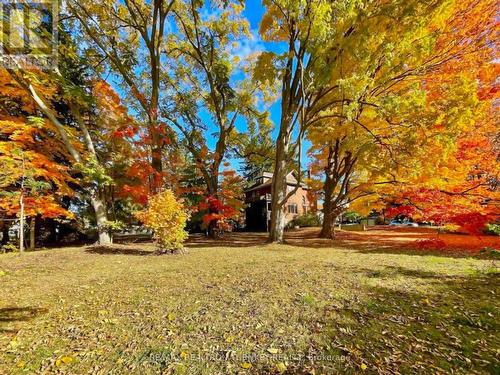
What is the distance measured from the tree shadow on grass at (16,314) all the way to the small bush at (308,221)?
2367 centimetres

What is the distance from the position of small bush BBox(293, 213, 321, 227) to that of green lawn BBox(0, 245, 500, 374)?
19.5 metres

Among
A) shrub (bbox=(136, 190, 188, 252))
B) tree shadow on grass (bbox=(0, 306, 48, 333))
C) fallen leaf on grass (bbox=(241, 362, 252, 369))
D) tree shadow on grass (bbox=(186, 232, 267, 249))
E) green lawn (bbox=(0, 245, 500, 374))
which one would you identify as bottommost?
tree shadow on grass (bbox=(186, 232, 267, 249))

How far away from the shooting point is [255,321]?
3246 millimetres

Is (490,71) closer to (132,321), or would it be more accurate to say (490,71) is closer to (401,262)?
(401,262)

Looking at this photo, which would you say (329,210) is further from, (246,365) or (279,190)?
(246,365)

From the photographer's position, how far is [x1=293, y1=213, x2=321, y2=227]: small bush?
983 inches

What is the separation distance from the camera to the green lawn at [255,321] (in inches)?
97.1

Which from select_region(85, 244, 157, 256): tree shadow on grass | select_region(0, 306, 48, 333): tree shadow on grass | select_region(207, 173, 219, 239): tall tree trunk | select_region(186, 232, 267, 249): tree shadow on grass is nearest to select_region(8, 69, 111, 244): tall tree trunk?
select_region(85, 244, 157, 256): tree shadow on grass

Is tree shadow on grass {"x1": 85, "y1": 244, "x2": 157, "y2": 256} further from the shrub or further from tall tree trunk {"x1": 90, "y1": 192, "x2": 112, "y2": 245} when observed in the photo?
tall tree trunk {"x1": 90, "y1": 192, "x2": 112, "y2": 245}

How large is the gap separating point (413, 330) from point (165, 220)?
7.39 meters

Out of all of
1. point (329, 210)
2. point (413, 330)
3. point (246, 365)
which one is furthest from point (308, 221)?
point (246, 365)

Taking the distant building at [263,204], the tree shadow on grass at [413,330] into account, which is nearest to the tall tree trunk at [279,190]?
the tree shadow on grass at [413,330]

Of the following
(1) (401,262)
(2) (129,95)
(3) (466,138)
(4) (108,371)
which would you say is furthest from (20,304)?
(3) (466,138)

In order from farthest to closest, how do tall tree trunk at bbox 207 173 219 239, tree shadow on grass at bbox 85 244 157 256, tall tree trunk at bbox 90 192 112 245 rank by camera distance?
tall tree trunk at bbox 207 173 219 239, tall tree trunk at bbox 90 192 112 245, tree shadow on grass at bbox 85 244 157 256
